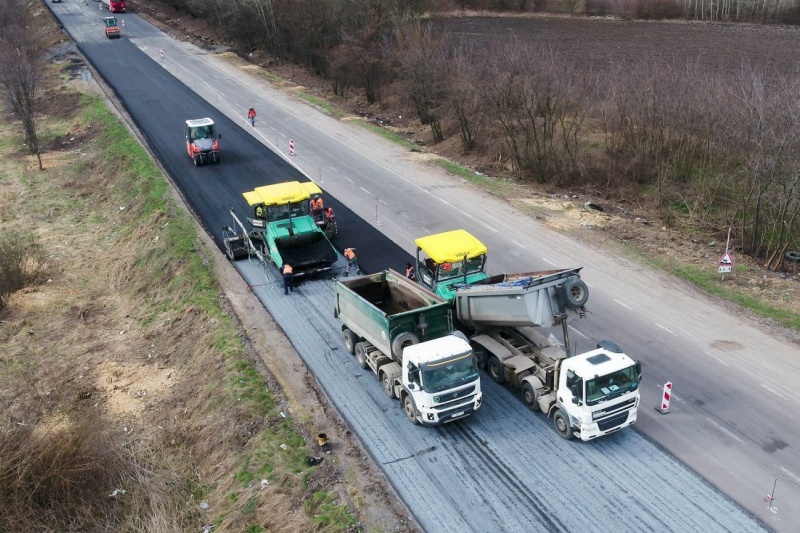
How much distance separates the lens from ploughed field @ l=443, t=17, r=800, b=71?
4747cm

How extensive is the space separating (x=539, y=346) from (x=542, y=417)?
72.6 inches

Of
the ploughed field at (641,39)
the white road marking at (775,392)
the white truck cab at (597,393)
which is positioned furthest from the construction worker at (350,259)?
the ploughed field at (641,39)

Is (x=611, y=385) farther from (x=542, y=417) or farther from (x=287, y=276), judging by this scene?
(x=287, y=276)

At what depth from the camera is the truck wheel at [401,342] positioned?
1598 centimetres

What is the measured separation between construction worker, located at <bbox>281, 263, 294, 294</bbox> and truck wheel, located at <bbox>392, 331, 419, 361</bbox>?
6625mm

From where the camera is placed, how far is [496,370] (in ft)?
55.6

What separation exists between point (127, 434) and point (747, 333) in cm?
1684

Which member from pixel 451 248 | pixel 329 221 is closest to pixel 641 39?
pixel 329 221

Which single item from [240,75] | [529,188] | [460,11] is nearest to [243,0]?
[240,75]

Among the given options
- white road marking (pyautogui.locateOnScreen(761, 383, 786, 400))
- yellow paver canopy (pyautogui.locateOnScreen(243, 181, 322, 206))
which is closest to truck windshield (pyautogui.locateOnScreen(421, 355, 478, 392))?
white road marking (pyautogui.locateOnScreen(761, 383, 786, 400))

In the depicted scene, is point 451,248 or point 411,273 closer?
point 451,248

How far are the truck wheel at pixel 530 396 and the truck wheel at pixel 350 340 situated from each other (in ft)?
15.4

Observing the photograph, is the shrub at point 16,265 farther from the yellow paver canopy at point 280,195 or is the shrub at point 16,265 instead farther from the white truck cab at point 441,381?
the white truck cab at point 441,381

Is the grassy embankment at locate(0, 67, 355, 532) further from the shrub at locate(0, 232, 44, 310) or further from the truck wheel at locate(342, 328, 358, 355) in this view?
the truck wheel at locate(342, 328, 358, 355)
